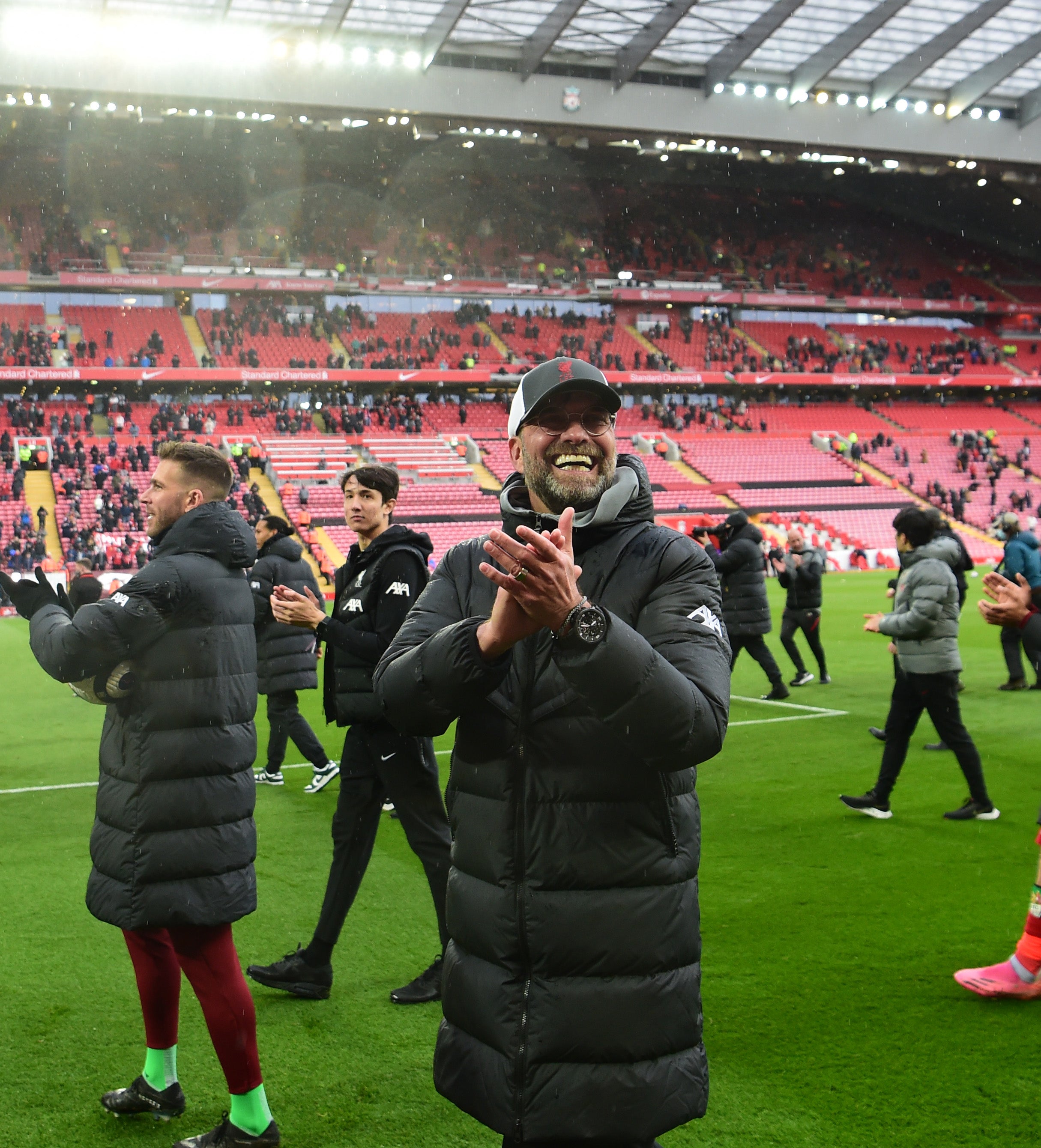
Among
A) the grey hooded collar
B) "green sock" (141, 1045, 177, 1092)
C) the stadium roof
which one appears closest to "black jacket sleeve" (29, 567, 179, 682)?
"green sock" (141, 1045, 177, 1092)

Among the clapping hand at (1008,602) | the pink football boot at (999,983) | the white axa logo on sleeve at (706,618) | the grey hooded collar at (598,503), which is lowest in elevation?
the pink football boot at (999,983)

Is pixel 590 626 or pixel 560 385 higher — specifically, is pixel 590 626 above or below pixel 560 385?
below

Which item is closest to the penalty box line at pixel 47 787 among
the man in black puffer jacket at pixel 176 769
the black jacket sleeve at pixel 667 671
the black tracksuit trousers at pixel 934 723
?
the black tracksuit trousers at pixel 934 723

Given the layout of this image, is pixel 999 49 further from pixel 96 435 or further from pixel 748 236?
pixel 96 435

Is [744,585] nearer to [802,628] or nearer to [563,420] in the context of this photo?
[802,628]

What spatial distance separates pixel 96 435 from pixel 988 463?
36.4m

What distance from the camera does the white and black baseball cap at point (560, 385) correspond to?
2.26m

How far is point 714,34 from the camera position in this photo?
35281 mm

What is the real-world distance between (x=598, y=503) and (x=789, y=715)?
944 centimetres

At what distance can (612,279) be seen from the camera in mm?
53500

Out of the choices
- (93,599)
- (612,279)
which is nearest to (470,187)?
(612,279)

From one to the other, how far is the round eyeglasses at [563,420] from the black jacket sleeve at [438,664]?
0.31 meters

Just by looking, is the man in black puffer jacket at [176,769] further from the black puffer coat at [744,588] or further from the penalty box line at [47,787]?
the black puffer coat at [744,588]

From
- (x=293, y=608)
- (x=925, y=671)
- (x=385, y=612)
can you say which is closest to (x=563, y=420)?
(x=293, y=608)
